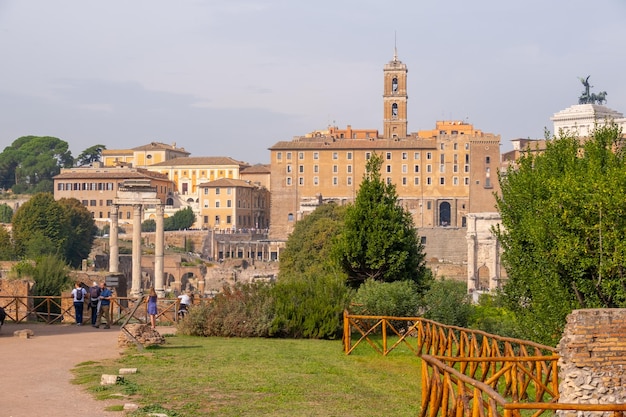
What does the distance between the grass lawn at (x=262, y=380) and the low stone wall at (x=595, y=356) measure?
5.51 feet

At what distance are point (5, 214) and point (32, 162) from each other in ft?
62.5

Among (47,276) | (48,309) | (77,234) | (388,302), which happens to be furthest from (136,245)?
(77,234)

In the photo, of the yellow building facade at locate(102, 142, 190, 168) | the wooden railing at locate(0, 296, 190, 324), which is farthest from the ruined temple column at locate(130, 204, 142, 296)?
the yellow building facade at locate(102, 142, 190, 168)

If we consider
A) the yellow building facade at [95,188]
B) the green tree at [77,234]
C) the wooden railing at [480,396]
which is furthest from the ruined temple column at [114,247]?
the yellow building facade at [95,188]

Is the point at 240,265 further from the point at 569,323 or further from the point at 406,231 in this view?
the point at 569,323

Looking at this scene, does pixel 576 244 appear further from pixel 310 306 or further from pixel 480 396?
pixel 480 396

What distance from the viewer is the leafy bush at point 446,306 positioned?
18594mm

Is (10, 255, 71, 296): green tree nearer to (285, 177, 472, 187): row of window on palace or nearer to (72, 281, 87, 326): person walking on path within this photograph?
(72, 281, 87, 326): person walking on path

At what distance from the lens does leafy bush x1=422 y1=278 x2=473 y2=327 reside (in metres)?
18.6

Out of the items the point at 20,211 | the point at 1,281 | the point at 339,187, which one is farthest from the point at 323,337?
the point at 339,187

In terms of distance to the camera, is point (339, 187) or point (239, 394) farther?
point (339, 187)

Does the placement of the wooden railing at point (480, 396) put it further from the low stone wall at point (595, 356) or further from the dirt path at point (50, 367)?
the dirt path at point (50, 367)

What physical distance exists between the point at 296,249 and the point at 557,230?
4042 centimetres

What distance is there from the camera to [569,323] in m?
9.01
